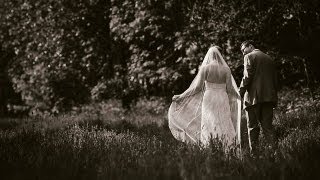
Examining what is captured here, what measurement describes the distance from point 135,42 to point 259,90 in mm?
9335

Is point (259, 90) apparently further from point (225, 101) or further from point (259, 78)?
point (225, 101)

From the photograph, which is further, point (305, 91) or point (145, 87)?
point (145, 87)

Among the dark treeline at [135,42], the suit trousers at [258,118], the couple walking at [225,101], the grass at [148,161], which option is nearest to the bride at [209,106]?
the couple walking at [225,101]

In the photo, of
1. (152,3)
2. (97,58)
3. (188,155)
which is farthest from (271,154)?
(97,58)

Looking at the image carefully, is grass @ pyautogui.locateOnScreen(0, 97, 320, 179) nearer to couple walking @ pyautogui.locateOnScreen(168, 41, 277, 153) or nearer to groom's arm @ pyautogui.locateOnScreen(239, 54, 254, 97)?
couple walking @ pyautogui.locateOnScreen(168, 41, 277, 153)

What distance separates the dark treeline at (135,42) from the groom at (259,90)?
15.9ft

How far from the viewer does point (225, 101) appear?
8.43m

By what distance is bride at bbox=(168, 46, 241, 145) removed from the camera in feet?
27.3

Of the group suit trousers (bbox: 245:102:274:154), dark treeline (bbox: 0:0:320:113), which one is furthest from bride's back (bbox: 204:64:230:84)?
dark treeline (bbox: 0:0:320:113)

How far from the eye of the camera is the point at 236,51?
13.2 m

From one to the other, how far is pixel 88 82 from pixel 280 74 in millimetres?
7913

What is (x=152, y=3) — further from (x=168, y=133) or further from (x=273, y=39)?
(x=168, y=133)

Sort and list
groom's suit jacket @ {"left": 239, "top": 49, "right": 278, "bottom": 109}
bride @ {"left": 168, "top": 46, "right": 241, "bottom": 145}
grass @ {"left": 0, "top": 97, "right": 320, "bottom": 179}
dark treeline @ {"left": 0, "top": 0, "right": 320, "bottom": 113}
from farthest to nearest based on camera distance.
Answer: dark treeline @ {"left": 0, "top": 0, "right": 320, "bottom": 113}
bride @ {"left": 168, "top": 46, "right": 241, "bottom": 145}
groom's suit jacket @ {"left": 239, "top": 49, "right": 278, "bottom": 109}
grass @ {"left": 0, "top": 97, "right": 320, "bottom": 179}

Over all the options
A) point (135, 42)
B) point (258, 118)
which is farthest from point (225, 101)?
point (135, 42)
